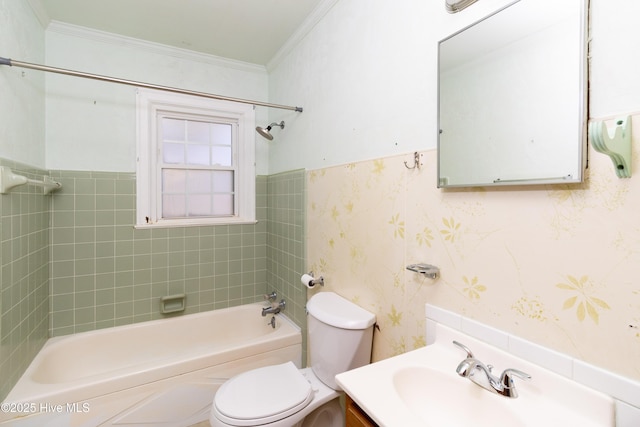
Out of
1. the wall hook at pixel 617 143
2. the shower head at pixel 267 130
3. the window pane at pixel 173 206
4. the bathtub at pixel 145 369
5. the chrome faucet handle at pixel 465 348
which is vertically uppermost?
the shower head at pixel 267 130

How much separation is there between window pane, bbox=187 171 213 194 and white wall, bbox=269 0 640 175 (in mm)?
909

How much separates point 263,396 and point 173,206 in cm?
171

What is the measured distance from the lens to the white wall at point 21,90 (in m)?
1.42

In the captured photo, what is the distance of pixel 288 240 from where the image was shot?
229cm

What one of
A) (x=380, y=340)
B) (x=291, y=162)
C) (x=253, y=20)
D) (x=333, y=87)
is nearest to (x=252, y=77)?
(x=253, y=20)

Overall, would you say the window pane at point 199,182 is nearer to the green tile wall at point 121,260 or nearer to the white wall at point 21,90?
the green tile wall at point 121,260

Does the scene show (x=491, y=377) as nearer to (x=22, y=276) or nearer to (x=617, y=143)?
(x=617, y=143)

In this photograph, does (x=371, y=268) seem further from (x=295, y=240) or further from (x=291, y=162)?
(x=291, y=162)

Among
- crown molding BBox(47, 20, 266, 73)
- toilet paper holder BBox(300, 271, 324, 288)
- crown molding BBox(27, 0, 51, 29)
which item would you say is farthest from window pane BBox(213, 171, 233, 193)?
Result: crown molding BBox(27, 0, 51, 29)

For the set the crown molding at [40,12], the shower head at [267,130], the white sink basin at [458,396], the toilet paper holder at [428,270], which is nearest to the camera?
the white sink basin at [458,396]

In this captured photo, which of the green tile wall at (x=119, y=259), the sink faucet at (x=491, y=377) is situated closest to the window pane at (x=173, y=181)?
the green tile wall at (x=119, y=259)

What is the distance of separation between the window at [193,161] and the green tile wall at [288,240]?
266 mm

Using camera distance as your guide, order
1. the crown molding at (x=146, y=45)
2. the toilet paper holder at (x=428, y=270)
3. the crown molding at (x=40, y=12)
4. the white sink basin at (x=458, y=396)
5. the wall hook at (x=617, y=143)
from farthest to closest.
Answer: the crown molding at (x=146, y=45) < the crown molding at (x=40, y=12) < the toilet paper holder at (x=428, y=270) < the white sink basin at (x=458, y=396) < the wall hook at (x=617, y=143)

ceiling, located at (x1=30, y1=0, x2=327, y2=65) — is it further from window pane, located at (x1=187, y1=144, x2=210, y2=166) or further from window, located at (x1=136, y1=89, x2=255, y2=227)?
window pane, located at (x1=187, y1=144, x2=210, y2=166)
